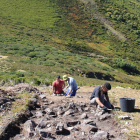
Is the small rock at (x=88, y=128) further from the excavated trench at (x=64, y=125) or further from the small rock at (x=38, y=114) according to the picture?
the small rock at (x=38, y=114)

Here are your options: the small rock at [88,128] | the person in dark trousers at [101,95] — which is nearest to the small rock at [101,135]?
the small rock at [88,128]

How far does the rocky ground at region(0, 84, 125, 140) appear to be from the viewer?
432 cm

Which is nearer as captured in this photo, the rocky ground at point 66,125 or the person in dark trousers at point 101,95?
the rocky ground at point 66,125

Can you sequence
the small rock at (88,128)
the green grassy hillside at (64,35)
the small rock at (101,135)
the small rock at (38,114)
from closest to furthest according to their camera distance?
the small rock at (101,135) < the small rock at (88,128) < the small rock at (38,114) < the green grassy hillside at (64,35)

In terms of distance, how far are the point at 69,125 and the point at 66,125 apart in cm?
17

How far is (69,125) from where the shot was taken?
5035mm

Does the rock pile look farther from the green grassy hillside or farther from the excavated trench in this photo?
the green grassy hillside

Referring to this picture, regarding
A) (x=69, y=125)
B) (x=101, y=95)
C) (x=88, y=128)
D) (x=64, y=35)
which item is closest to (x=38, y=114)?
(x=69, y=125)

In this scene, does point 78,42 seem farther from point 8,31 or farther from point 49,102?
point 49,102

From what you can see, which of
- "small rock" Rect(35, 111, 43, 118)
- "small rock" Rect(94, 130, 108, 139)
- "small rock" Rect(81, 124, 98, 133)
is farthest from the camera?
"small rock" Rect(35, 111, 43, 118)

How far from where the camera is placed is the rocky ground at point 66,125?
14.2ft

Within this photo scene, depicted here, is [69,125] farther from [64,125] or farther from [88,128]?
[88,128]

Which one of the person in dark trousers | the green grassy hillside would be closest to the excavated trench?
the person in dark trousers

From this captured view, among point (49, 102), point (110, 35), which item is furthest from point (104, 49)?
point (49, 102)
